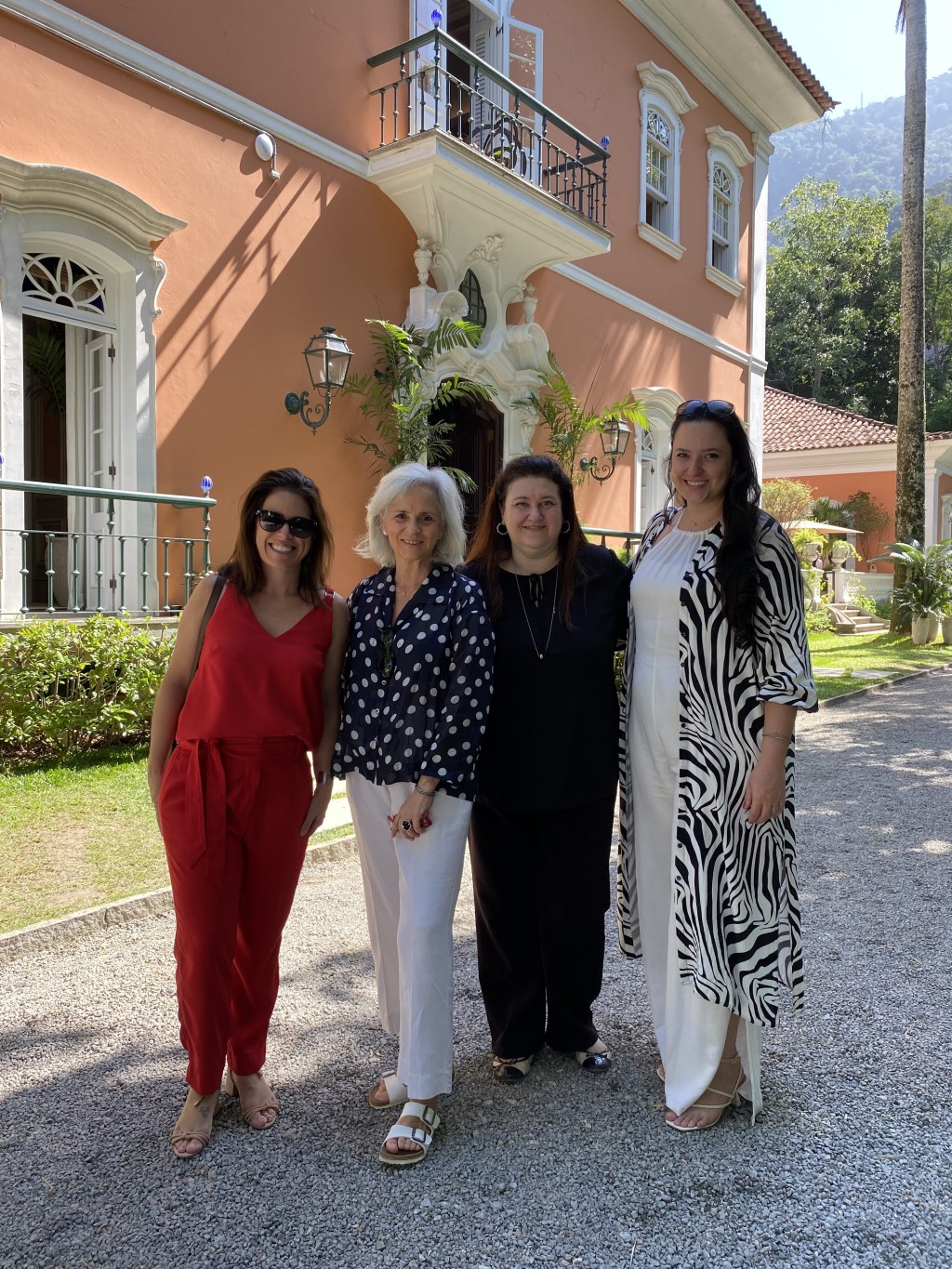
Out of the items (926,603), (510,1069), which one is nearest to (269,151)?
(510,1069)

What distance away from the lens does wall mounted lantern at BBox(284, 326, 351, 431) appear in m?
8.54

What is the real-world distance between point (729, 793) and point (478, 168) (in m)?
8.24

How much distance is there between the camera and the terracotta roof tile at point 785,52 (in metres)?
13.6

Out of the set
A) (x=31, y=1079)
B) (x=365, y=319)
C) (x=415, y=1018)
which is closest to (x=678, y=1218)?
(x=415, y=1018)

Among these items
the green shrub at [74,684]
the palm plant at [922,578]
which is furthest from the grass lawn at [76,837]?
the palm plant at [922,578]

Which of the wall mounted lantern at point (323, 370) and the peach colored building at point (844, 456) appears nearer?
the wall mounted lantern at point (323, 370)

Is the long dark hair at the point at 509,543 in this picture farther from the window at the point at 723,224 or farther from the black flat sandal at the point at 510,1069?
the window at the point at 723,224

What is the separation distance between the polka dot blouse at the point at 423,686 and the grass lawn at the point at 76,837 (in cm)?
215

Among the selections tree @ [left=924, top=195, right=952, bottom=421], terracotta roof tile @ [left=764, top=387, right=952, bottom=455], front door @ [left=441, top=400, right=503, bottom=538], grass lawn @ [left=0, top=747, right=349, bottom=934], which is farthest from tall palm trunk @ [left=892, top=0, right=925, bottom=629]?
tree @ [left=924, top=195, right=952, bottom=421]

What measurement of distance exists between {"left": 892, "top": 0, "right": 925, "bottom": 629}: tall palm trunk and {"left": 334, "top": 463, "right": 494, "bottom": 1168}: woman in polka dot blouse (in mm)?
16342

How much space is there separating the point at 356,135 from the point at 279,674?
8235mm

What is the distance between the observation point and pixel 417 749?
259cm

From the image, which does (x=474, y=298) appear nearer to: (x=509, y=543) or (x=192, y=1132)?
(x=509, y=543)

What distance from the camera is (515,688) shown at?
2.78 metres
